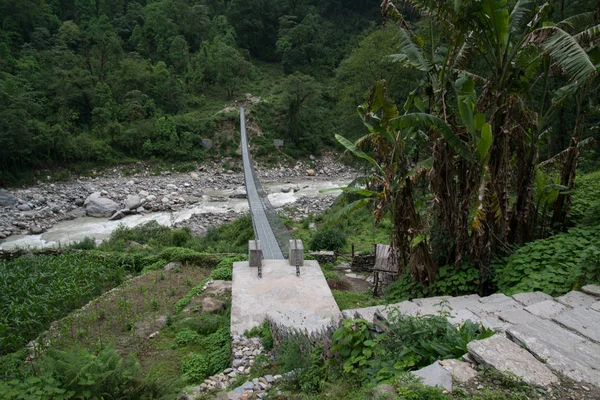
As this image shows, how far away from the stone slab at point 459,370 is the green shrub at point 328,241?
6.07 meters

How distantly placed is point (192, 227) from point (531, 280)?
36.2 feet

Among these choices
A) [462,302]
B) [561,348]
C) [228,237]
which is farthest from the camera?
[228,237]

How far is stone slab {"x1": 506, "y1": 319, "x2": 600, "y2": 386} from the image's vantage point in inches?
84.8

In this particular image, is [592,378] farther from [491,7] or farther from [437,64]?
[437,64]

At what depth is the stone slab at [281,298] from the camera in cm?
439

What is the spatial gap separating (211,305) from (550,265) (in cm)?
424

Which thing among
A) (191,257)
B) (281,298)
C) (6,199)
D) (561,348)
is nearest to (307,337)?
(281,298)

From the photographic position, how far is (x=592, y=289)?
327 cm

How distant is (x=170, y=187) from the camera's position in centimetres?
1809

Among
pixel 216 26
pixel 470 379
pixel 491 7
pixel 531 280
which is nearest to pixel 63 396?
pixel 470 379

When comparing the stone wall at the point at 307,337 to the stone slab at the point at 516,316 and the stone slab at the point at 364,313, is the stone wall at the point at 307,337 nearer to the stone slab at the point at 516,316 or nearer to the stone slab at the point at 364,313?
the stone slab at the point at 364,313

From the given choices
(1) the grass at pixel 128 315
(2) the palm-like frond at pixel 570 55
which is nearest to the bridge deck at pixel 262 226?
(1) the grass at pixel 128 315

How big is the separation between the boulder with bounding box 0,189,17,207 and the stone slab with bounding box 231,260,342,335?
13568mm

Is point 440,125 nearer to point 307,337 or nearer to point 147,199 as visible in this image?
point 307,337
